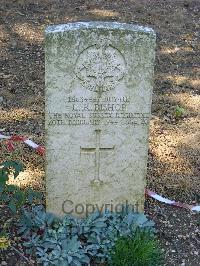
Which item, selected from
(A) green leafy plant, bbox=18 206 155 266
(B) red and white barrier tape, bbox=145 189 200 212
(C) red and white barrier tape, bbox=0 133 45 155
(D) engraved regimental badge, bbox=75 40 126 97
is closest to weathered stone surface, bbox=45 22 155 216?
(D) engraved regimental badge, bbox=75 40 126 97

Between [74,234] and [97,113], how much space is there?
99 cm

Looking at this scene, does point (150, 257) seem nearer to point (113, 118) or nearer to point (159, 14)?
point (113, 118)

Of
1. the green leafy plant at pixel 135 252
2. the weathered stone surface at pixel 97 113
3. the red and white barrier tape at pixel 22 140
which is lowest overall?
the green leafy plant at pixel 135 252

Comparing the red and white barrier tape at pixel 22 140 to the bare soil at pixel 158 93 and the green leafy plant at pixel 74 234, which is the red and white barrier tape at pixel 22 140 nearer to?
the bare soil at pixel 158 93

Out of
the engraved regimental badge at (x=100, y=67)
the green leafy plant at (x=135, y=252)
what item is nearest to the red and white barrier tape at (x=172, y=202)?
the green leafy plant at (x=135, y=252)

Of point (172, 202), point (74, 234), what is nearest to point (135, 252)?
point (74, 234)

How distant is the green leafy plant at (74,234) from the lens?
12.7ft

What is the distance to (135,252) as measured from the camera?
3807 mm

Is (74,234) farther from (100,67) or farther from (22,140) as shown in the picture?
(22,140)

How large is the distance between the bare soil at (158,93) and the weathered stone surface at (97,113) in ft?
1.85

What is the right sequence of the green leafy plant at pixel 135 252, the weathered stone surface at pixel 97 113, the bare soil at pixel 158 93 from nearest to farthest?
1. the weathered stone surface at pixel 97 113
2. the green leafy plant at pixel 135 252
3. the bare soil at pixel 158 93

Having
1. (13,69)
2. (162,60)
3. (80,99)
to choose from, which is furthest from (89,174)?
(162,60)

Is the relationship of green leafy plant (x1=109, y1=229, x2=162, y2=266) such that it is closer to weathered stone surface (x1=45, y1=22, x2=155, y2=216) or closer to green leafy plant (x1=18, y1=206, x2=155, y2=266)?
green leafy plant (x1=18, y1=206, x2=155, y2=266)

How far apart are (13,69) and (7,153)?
2297 mm
